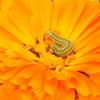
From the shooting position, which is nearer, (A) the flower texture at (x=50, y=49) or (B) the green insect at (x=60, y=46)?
(A) the flower texture at (x=50, y=49)

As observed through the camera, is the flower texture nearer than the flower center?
Yes

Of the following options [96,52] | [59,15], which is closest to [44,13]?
[59,15]

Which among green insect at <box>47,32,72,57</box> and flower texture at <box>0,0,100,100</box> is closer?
flower texture at <box>0,0,100,100</box>

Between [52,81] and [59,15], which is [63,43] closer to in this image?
[59,15]

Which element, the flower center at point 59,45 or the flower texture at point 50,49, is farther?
the flower center at point 59,45

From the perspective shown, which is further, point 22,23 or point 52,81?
point 22,23
